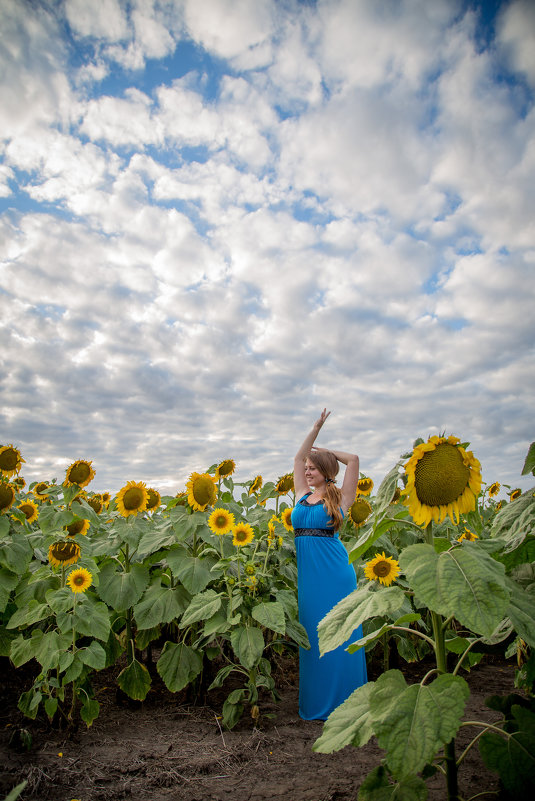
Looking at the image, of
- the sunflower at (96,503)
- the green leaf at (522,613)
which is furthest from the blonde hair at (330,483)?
the sunflower at (96,503)

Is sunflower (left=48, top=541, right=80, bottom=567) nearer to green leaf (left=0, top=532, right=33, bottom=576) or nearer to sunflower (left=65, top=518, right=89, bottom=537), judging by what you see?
green leaf (left=0, top=532, right=33, bottom=576)

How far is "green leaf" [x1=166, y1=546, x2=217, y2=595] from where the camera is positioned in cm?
398

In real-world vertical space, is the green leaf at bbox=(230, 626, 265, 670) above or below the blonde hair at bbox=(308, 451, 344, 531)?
below

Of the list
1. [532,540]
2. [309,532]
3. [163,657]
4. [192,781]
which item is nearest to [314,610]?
[309,532]

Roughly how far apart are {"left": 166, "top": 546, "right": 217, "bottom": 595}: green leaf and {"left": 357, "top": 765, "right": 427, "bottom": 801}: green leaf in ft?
7.51

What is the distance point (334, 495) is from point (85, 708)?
2590 mm

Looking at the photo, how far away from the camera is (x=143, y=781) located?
308cm

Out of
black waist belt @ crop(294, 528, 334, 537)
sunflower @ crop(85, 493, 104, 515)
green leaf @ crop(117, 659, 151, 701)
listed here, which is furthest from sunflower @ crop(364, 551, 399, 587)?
sunflower @ crop(85, 493, 104, 515)

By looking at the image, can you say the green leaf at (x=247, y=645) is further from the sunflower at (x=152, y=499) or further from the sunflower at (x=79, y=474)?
the sunflower at (x=79, y=474)

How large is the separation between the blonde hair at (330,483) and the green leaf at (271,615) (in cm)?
107

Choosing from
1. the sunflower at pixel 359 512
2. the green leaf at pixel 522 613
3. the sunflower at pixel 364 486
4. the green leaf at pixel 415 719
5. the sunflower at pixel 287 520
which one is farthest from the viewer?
the sunflower at pixel 364 486

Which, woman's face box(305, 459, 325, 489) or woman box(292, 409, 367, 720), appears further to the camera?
woman's face box(305, 459, 325, 489)

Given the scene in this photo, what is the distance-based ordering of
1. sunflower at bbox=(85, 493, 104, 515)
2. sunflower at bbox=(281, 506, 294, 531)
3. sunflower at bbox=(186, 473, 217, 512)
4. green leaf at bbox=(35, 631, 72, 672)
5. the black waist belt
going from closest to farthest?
1. green leaf at bbox=(35, 631, 72, 672)
2. sunflower at bbox=(186, 473, 217, 512)
3. the black waist belt
4. sunflower at bbox=(281, 506, 294, 531)
5. sunflower at bbox=(85, 493, 104, 515)

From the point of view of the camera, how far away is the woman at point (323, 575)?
13.8 feet
